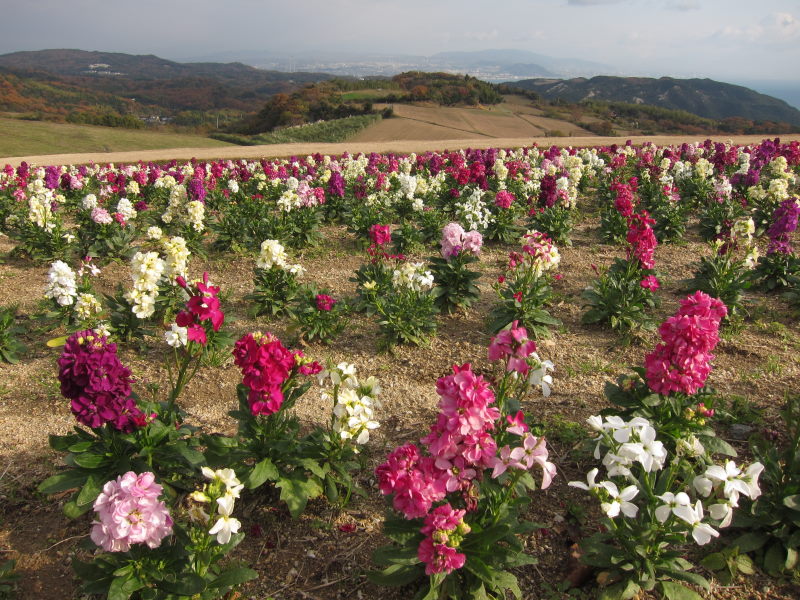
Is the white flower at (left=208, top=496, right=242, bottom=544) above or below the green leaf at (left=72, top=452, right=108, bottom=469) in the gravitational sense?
above

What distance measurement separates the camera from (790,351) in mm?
5797

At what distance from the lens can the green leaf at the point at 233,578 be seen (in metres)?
2.70

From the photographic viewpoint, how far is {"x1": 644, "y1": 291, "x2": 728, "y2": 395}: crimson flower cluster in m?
3.21

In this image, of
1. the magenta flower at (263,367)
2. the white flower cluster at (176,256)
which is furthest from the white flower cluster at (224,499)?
the white flower cluster at (176,256)

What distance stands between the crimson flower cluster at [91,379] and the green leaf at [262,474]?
0.90m

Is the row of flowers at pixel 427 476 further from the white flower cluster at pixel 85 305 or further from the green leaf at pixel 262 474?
the white flower cluster at pixel 85 305

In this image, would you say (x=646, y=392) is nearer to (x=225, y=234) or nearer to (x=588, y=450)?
(x=588, y=450)

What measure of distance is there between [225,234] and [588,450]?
7691mm

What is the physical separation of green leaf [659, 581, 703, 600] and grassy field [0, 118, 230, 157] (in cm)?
4406

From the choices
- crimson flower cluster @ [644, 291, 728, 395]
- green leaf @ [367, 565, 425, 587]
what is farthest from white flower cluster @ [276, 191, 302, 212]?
green leaf @ [367, 565, 425, 587]

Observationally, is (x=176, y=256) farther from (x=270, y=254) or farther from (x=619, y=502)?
(x=619, y=502)

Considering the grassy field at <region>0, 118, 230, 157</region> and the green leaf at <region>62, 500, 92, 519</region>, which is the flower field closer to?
the green leaf at <region>62, 500, 92, 519</region>

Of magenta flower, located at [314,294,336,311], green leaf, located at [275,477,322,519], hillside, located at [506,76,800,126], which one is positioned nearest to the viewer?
green leaf, located at [275,477,322,519]

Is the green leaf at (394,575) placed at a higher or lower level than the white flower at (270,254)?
lower
